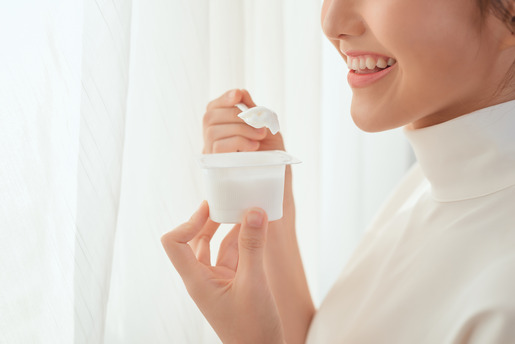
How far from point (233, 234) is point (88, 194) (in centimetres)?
29

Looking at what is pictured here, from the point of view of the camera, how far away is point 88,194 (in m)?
0.69

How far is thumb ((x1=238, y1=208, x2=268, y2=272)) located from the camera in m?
0.67

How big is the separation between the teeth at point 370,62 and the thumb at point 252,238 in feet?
1.05

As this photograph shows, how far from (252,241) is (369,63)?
365 millimetres

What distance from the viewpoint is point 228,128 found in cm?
90

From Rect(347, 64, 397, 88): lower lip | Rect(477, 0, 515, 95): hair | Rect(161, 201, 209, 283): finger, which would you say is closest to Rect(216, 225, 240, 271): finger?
Rect(161, 201, 209, 283): finger

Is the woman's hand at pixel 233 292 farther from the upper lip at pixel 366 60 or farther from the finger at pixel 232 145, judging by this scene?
the upper lip at pixel 366 60

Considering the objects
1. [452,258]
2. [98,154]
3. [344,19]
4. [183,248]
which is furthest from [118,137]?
[452,258]

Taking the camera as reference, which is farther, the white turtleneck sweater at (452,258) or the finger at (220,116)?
the finger at (220,116)

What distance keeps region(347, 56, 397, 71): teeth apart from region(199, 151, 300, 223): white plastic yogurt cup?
220mm

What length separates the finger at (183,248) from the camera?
0.72 meters

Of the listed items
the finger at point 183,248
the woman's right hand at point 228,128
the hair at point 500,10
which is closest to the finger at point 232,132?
the woman's right hand at point 228,128

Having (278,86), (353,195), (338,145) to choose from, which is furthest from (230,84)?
(353,195)

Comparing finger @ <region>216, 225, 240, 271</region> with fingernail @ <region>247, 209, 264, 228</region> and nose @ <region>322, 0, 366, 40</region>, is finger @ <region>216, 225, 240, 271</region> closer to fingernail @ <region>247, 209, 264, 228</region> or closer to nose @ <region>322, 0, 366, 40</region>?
fingernail @ <region>247, 209, 264, 228</region>
